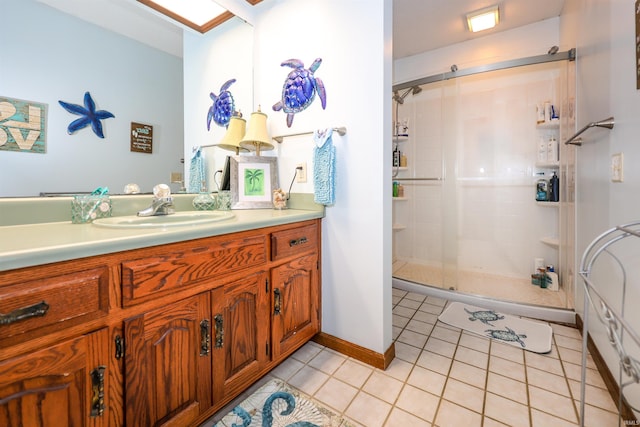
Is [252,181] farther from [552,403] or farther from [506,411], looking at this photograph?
[552,403]

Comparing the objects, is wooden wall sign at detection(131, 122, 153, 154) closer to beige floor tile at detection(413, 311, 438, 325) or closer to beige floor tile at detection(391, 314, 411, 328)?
beige floor tile at detection(391, 314, 411, 328)

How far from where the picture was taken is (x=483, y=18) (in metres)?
2.49

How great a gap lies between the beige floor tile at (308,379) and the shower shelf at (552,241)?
2413 mm

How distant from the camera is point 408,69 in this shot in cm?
332

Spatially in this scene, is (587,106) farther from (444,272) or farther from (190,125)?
(190,125)

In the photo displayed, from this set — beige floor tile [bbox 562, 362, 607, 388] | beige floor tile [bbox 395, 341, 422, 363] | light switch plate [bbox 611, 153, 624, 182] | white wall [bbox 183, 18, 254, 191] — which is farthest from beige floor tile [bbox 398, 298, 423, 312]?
white wall [bbox 183, 18, 254, 191]

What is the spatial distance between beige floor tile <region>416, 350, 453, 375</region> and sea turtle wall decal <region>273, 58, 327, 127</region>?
62.4 inches

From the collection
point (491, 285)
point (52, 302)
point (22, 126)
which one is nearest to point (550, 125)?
point (491, 285)

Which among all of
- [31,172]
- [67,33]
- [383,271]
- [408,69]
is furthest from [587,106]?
[31,172]

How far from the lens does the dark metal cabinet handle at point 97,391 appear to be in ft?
2.58

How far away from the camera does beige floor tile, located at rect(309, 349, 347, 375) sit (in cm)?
153

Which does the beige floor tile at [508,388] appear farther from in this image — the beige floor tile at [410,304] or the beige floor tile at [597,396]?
the beige floor tile at [410,304]

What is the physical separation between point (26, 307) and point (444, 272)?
2.80 metres


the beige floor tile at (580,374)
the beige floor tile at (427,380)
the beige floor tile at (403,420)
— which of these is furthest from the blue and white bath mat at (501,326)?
the beige floor tile at (403,420)
